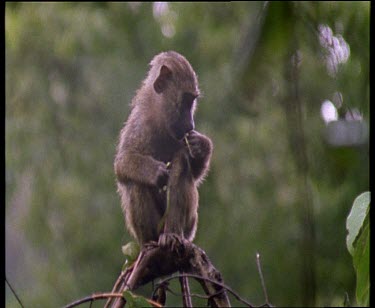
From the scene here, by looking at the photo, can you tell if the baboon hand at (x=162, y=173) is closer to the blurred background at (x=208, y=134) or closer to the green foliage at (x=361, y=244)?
the blurred background at (x=208, y=134)

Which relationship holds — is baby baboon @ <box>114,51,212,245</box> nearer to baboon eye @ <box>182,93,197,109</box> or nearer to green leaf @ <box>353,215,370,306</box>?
baboon eye @ <box>182,93,197,109</box>

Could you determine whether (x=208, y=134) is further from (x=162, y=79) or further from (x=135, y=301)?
(x=135, y=301)

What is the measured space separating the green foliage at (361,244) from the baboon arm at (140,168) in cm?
39

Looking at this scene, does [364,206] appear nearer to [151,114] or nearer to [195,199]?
[195,199]

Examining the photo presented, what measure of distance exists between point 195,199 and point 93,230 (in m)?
1.98

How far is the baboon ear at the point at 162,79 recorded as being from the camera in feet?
5.61

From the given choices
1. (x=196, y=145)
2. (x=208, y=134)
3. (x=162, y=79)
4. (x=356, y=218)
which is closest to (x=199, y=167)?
(x=196, y=145)

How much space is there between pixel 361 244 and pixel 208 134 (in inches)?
46.6

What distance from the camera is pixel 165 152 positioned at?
1.70 meters

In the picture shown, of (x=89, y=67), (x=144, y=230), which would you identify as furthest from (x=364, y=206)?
(x=89, y=67)

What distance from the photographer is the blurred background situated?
96.0 inches

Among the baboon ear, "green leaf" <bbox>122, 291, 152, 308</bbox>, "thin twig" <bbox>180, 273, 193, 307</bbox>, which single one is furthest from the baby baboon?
"green leaf" <bbox>122, 291, 152, 308</bbox>

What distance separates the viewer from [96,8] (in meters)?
5.07

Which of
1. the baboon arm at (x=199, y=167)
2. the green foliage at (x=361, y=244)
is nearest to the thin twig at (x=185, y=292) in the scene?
the baboon arm at (x=199, y=167)
